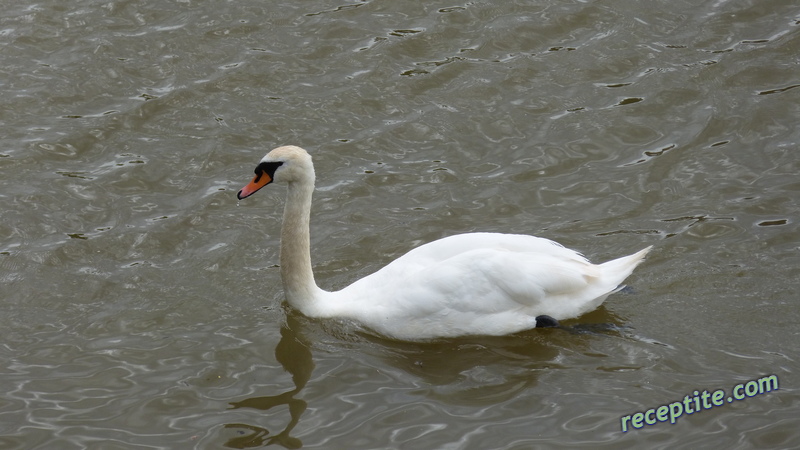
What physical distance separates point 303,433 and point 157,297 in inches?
78.5

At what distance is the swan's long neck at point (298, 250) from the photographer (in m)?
7.55

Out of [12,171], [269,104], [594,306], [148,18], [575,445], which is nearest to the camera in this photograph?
[575,445]

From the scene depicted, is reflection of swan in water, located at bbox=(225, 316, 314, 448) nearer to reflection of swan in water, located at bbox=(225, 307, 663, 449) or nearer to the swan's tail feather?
reflection of swan in water, located at bbox=(225, 307, 663, 449)

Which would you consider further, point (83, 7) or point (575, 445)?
point (83, 7)

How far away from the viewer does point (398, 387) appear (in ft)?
22.9

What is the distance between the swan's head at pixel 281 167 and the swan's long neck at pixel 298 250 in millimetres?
89

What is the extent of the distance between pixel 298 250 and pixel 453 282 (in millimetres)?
1187

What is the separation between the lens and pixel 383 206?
29.3 ft

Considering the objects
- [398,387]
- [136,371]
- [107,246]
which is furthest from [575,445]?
[107,246]

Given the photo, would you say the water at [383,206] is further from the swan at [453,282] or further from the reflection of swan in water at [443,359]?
the swan at [453,282]

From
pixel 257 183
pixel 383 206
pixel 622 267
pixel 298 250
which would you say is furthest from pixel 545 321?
pixel 257 183

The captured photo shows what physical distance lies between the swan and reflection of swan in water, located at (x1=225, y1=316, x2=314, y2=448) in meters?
0.28

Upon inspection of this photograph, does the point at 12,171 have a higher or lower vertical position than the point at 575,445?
higher

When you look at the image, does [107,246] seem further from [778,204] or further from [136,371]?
[778,204]
